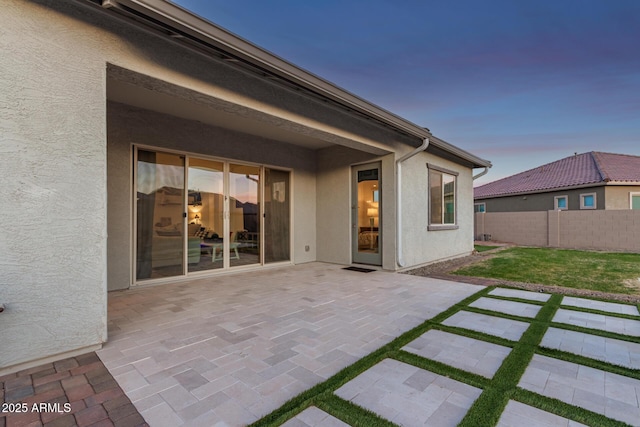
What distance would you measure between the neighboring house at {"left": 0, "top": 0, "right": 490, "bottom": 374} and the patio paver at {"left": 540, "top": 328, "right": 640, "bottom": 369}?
3.55 m

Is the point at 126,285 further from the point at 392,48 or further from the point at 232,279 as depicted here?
the point at 392,48

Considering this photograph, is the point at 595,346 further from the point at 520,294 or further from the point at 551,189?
the point at 551,189

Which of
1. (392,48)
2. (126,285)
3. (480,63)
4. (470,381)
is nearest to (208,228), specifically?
(126,285)

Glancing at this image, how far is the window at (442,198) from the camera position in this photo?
7652mm

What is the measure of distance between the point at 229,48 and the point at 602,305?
5.70 metres

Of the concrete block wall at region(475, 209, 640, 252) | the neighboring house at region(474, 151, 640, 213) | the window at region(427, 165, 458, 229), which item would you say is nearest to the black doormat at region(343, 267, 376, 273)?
the window at region(427, 165, 458, 229)

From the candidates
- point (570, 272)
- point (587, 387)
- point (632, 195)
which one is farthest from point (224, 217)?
point (632, 195)

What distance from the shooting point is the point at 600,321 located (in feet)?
10.6

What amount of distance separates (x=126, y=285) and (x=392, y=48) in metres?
9.12

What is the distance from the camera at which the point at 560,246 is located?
11539 mm

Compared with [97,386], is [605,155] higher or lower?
higher

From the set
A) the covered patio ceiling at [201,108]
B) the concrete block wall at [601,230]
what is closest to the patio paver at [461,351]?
the covered patio ceiling at [201,108]

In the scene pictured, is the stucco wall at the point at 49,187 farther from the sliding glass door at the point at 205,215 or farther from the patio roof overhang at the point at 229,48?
the sliding glass door at the point at 205,215

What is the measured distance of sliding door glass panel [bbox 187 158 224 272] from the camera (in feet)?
18.1
